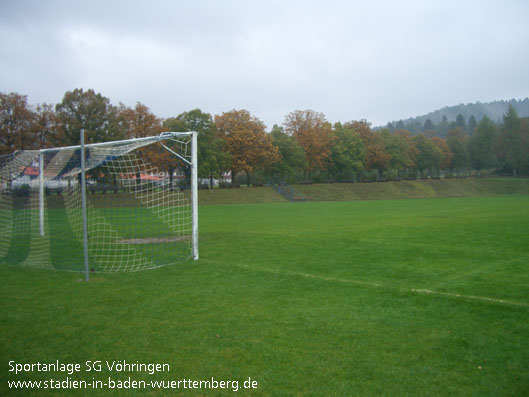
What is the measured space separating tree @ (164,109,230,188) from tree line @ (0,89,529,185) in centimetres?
11

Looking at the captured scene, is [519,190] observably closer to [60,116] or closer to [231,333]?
[60,116]

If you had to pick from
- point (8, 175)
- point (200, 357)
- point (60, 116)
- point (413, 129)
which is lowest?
point (200, 357)

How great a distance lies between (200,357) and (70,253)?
925 centimetres

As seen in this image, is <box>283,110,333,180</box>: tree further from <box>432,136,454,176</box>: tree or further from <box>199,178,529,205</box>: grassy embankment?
<box>432,136,454,176</box>: tree

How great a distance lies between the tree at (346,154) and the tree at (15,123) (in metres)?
41.8

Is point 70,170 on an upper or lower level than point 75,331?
upper

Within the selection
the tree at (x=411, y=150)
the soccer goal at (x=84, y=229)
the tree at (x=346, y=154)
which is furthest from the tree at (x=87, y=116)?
the tree at (x=411, y=150)

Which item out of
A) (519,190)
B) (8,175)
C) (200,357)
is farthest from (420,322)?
(519,190)

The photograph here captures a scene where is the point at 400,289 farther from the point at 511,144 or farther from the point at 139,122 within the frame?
the point at 511,144

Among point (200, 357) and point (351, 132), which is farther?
point (351, 132)

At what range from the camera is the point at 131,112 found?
141ft

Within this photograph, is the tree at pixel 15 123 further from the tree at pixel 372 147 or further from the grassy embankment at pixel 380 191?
the tree at pixel 372 147

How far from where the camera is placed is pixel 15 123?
1388 inches

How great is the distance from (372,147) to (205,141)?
112 ft
